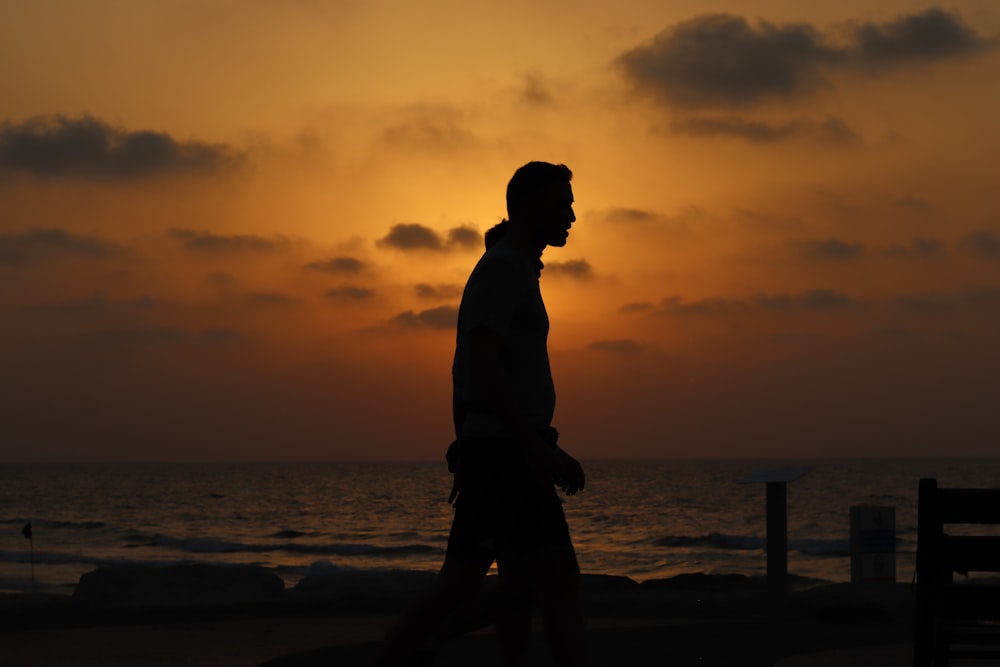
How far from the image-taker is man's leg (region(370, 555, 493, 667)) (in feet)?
13.1

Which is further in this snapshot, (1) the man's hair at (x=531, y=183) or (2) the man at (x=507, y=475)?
(1) the man's hair at (x=531, y=183)

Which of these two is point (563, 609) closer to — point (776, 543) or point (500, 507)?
point (500, 507)

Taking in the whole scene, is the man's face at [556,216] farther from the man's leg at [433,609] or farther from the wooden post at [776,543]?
the wooden post at [776,543]

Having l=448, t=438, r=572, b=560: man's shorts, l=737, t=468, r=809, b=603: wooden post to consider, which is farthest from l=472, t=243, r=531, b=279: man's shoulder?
l=737, t=468, r=809, b=603: wooden post

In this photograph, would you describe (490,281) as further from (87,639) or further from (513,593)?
(87,639)

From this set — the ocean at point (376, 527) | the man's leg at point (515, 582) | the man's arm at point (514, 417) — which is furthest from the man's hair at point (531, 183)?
the ocean at point (376, 527)

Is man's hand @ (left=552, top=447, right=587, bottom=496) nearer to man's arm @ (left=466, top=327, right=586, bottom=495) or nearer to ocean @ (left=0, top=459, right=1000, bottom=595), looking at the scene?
man's arm @ (left=466, top=327, right=586, bottom=495)

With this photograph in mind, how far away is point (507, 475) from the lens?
4117 mm

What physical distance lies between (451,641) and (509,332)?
12.6 ft

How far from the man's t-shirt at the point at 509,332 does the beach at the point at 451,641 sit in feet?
10.3

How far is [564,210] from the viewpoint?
4398mm

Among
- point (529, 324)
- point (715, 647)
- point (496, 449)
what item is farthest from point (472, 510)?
point (715, 647)

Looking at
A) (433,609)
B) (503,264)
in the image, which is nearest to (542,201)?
(503,264)

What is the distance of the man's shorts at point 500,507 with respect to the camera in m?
4.09
